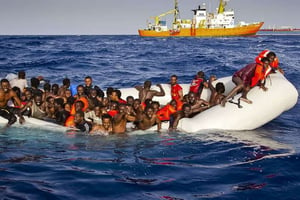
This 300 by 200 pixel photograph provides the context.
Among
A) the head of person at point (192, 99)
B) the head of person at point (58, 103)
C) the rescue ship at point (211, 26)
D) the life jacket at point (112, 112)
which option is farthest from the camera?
the rescue ship at point (211, 26)

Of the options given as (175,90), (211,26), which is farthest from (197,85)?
(211,26)

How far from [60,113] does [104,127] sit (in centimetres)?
105

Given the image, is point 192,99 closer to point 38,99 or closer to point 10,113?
point 38,99

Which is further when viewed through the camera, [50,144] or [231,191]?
[50,144]

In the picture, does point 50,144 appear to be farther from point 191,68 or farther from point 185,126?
point 191,68

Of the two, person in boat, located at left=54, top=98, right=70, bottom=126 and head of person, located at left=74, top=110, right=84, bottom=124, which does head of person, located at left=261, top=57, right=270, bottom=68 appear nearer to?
head of person, located at left=74, top=110, right=84, bottom=124

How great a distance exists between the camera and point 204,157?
5574mm

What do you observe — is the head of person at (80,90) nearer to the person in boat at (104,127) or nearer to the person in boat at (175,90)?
the person in boat at (104,127)

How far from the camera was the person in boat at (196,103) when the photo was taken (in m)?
7.49

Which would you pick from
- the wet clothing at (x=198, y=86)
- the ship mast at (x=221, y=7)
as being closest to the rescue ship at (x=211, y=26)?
the ship mast at (x=221, y=7)

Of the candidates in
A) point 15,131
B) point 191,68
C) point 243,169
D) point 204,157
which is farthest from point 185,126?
point 191,68

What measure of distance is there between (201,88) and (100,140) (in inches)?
115

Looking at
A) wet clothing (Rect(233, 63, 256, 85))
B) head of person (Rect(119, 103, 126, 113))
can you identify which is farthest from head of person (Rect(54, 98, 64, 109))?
wet clothing (Rect(233, 63, 256, 85))

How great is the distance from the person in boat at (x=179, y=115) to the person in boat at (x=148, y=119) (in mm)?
305
